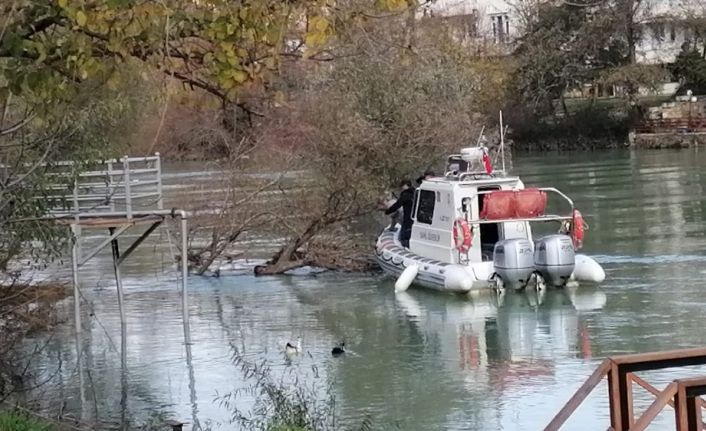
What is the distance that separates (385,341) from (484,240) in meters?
5.11

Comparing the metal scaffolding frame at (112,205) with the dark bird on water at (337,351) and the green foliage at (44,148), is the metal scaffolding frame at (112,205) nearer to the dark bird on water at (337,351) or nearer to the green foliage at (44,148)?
the green foliage at (44,148)

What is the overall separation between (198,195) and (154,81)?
1876cm

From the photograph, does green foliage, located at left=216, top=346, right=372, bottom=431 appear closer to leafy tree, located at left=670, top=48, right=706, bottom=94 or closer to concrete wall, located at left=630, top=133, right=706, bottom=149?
concrete wall, located at left=630, top=133, right=706, bottom=149

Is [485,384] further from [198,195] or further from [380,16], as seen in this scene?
[198,195]

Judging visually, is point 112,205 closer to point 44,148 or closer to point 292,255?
point 44,148

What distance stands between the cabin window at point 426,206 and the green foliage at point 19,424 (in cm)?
1230

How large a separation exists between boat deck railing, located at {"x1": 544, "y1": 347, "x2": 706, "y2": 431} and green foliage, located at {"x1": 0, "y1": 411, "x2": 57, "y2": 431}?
4432 millimetres

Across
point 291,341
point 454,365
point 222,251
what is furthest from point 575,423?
point 222,251

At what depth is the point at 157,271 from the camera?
86.4ft

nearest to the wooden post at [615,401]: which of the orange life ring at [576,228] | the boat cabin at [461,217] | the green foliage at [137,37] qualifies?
the green foliage at [137,37]

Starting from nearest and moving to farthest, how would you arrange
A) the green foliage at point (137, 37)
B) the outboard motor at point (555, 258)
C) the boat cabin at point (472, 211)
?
the green foliage at point (137, 37), the outboard motor at point (555, 258), the boat cabin at point (472, 211)

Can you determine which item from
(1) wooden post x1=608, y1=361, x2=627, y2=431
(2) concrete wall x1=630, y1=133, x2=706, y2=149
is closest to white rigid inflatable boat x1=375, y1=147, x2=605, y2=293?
(1) wooden post x1=608, y1=361, x2=627, y2=431

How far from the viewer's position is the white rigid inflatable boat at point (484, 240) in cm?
2022

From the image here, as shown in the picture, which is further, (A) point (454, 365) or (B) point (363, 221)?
(B) point (363, 221)
